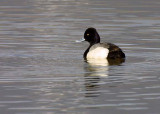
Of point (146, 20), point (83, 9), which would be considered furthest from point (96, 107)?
point (83, 9)

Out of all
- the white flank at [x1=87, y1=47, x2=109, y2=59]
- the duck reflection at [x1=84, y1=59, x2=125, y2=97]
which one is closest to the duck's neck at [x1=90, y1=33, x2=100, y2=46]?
the white flank at [x1=87, y1=47, x2=109, y2=59]

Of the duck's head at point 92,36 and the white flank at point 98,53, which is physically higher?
the duck's head at point 92,36

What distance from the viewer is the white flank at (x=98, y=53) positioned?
1766 centimetres

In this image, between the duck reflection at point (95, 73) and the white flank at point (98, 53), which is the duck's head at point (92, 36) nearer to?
the white flank at point (98, 53)

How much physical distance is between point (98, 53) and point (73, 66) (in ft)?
6.89

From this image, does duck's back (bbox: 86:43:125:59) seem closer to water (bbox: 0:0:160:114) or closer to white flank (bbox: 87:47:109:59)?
white flank (bbox: 87:47:109:59)

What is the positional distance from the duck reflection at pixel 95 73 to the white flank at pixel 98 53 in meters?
0.21

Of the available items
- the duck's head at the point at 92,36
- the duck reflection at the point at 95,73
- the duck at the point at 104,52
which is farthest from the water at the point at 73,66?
the duck's head at the point at 92,36

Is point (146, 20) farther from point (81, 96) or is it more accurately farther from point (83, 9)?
point (81, 96)

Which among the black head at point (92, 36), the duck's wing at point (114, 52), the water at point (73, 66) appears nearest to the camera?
the water at point (73, 66)

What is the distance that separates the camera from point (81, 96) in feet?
40.3

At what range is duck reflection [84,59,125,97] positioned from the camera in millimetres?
12867

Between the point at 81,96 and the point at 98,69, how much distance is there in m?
3.33

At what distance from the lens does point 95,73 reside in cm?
1486
